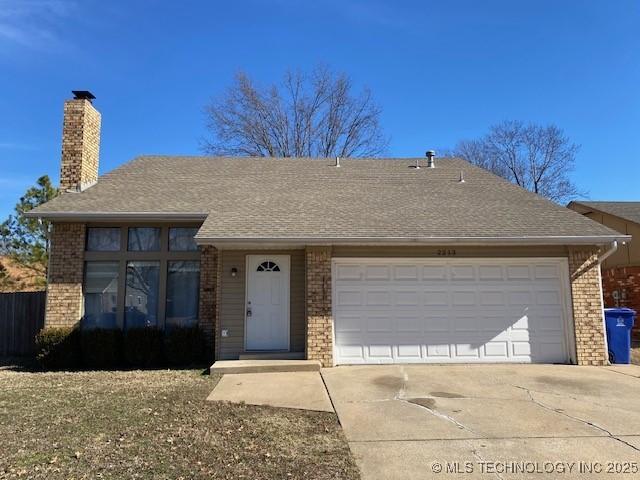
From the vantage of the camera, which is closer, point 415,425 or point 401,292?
point 415,425

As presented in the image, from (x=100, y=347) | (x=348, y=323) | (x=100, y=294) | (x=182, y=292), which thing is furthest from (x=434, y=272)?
(x=100, y=294)

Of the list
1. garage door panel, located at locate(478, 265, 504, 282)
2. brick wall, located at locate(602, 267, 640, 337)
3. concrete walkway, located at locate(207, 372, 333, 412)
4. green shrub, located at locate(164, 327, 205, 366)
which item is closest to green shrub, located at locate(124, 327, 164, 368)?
green shrub, located at locate(164, 327, 205, 366)

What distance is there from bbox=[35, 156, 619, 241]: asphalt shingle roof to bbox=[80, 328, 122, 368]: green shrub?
2.53 m

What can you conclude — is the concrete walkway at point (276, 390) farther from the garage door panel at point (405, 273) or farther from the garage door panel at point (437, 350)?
the garage door panel at point (405, 273)

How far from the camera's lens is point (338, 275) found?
9.65 m

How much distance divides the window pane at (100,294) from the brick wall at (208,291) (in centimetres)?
195

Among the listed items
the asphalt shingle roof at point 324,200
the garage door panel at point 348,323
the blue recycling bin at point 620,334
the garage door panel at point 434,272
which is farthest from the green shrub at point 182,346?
the blue recycling bin at point 620,334

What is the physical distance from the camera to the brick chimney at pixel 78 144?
1116 cm

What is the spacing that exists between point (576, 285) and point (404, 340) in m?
3.77

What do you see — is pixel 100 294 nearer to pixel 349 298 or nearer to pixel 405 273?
pixel 349 298

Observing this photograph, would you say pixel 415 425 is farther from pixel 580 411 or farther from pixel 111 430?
pixel 111 430

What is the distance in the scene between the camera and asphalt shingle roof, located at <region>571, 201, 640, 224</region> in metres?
18.5

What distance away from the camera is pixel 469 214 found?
415 inches

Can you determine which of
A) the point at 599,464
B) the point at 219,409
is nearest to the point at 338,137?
the point at 219,409
